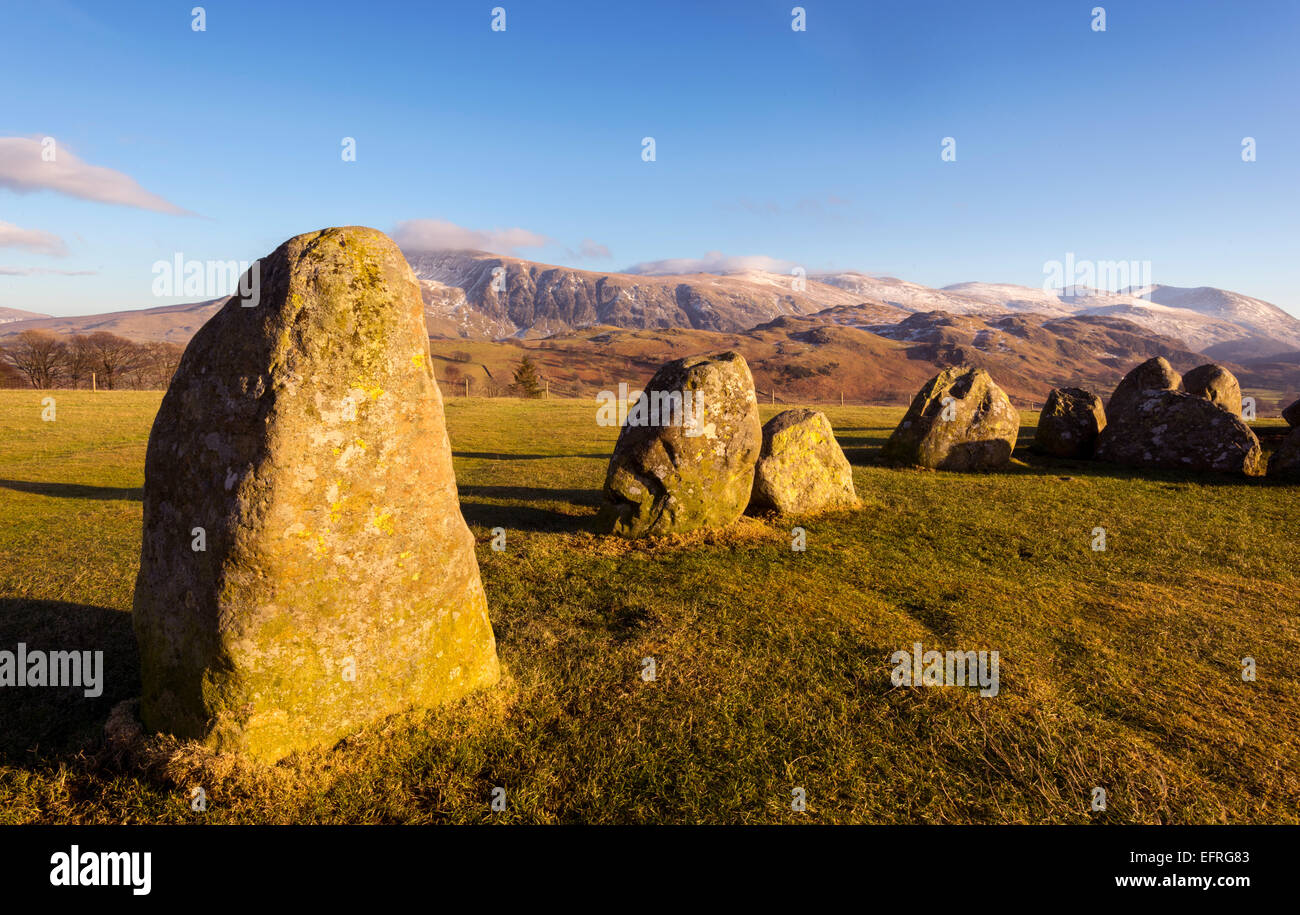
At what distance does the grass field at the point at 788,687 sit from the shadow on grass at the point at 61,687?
0.03 metres

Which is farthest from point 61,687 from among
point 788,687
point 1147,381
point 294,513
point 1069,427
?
point 1147,381

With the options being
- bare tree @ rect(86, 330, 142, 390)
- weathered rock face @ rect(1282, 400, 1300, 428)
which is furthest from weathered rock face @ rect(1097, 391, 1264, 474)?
bare tree @ rect(86, 330, 142, 390)

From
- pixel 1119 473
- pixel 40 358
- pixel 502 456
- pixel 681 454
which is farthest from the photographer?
pixel 40 358

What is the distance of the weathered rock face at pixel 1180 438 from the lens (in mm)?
15672

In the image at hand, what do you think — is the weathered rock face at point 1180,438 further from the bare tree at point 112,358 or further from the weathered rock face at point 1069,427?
the bare tree at point 112,358

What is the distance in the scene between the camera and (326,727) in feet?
15.6

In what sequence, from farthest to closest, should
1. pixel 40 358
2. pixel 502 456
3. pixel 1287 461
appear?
pixel 40 358
pixel 502 456
pixel 1287 461

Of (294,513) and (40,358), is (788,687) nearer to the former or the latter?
(294,513)

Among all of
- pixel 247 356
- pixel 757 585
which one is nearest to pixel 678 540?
pixel 757 585

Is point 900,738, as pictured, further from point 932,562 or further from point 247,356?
point 247,356

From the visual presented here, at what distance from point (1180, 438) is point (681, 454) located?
14618 millimetres

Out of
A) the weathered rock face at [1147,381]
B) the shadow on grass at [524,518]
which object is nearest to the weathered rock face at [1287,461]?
the weathered rock face at [1147,381]

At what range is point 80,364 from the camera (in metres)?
59.1

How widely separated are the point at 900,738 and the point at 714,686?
164cm
